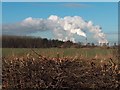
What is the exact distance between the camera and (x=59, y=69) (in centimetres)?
530

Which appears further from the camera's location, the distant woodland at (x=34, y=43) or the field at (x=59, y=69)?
the distant woodland at (x=34, y=43)

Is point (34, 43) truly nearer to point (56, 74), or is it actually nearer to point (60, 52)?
point (60, 52)

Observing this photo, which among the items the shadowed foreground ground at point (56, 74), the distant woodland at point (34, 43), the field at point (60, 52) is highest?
the distant woodland at point (34, 43)

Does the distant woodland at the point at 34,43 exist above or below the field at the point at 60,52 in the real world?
above

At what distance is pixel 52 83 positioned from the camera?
5258 millimetres

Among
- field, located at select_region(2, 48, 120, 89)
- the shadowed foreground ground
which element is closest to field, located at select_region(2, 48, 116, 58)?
field, located at select_region(2, 48, 120, 89)

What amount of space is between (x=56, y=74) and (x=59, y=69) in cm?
12

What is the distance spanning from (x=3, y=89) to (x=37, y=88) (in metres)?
0.67

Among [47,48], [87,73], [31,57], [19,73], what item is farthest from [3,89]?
[87,73]

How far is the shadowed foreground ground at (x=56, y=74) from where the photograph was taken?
206 inches

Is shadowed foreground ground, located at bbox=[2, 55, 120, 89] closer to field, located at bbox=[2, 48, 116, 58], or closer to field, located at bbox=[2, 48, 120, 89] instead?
field, located at bbox=[2, 48, 120, 89]

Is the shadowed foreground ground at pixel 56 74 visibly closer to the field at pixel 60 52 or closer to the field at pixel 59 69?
the field at pixel 59 69

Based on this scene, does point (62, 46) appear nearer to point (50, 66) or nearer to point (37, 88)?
point (50, 66)

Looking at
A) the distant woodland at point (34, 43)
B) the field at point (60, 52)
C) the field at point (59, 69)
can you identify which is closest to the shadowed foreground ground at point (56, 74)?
the field at point (59, 69)
